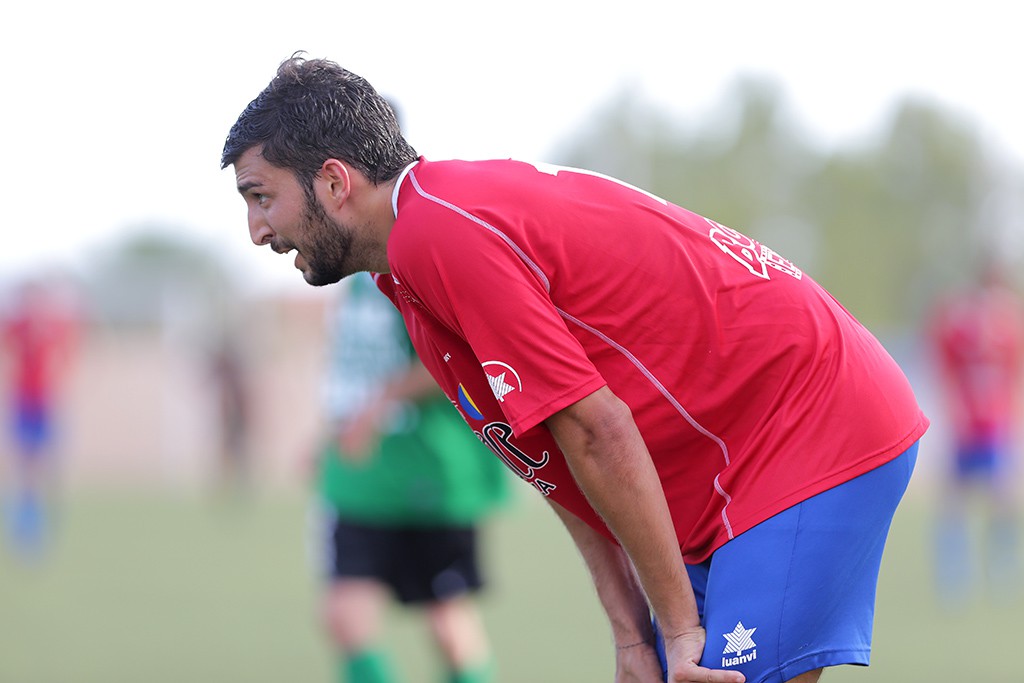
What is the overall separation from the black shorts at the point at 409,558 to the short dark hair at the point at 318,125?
2.90 meters

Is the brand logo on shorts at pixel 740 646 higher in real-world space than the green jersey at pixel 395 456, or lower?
higher

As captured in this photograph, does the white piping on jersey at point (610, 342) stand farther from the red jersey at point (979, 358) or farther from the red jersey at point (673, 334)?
the red jersey at point (979, 358)

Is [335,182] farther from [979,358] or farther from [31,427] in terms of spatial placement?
[31,427]

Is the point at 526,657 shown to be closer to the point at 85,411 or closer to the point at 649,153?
the point at 85,411

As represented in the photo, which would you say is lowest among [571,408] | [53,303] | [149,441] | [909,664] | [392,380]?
[149,441]

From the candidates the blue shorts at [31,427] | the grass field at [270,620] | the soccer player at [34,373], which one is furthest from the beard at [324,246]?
the blue shorts at [31,427]

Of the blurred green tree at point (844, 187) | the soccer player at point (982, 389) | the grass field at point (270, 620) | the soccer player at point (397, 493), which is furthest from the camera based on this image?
the blurred green tree at point (844, 187)

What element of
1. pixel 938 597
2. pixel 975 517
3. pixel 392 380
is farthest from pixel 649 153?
pixel 392 380

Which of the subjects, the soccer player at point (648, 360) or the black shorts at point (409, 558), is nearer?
the soccer player at point (648, 360)

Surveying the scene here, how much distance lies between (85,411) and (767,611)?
21.0 meters

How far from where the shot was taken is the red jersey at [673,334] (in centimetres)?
→ 236

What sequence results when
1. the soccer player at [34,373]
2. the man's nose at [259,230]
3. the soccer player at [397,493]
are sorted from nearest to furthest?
the man's nose at [259,230] < the soccer player at [397,493] < the soccer player at [34,373]

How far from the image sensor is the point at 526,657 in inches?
264

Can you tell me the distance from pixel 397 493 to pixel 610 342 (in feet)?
9.64
